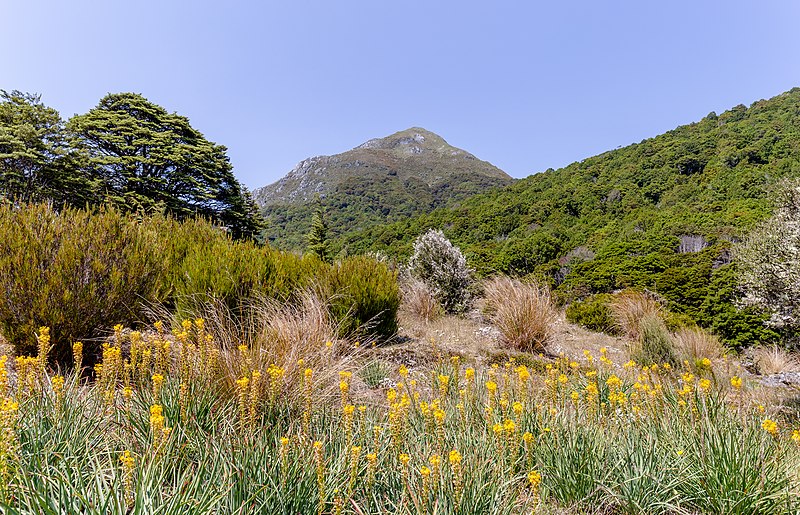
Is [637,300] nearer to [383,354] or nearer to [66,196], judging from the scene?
[383,354]

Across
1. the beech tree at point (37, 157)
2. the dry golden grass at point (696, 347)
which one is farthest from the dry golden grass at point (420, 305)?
the beech tree at point (37, 157)

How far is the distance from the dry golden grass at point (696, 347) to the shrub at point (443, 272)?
4.56 meters

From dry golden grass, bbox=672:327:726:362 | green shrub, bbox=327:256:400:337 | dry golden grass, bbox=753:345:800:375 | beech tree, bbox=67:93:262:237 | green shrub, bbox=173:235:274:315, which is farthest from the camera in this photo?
beech tree, bbox=67:93:262:237

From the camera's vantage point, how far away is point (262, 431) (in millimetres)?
1911

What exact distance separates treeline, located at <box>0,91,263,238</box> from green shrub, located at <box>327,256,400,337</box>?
439 inches

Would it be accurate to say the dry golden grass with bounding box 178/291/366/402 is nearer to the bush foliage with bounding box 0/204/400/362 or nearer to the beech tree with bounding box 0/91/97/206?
the bush foliage with bounding box 0/204/400/362

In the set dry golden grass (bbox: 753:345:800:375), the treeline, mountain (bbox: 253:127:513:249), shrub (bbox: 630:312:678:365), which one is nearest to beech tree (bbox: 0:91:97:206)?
the treeline

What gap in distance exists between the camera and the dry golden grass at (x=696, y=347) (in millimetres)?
6590

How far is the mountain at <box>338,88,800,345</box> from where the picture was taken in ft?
44.9

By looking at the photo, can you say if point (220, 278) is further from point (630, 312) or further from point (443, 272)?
point (630, 312)

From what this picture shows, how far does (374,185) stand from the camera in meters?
60.4

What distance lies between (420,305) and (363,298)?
11.0 feet

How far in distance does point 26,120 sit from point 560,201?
3143 centimetres

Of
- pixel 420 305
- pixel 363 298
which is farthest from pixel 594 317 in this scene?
pixel 363 298
